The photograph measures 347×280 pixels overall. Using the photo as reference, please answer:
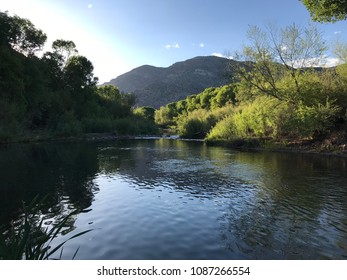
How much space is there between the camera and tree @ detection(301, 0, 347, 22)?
1664cm

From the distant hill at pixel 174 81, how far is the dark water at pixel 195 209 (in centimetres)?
13990

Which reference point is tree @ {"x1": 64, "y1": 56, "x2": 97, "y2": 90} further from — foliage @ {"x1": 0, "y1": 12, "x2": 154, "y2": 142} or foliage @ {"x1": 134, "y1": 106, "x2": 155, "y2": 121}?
foliage @ {"x1": 134, "y1": 106, "x2": 155, "y2": 121}

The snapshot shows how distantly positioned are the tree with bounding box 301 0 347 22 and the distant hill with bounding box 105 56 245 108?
450ft

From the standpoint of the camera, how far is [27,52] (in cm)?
5944

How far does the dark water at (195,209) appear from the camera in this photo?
294 inches

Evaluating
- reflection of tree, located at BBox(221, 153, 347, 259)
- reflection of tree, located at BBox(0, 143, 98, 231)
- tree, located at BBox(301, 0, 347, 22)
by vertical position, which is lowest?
reflection of tree, located at BBox(221, 153, 347, 259)

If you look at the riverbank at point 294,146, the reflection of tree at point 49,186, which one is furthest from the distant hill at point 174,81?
the reflection of tree at point 49,186

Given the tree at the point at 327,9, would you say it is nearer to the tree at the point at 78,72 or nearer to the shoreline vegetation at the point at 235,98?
the shoreline vegetation at the point at 235,98

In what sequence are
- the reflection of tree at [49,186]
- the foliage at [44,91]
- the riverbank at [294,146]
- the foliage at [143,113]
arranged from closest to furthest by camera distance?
1. the reflection of tree at [49,186]
2. the riverbank at [294,146]
3. the foliage at [44,91]
4. the foliage at [143,113]

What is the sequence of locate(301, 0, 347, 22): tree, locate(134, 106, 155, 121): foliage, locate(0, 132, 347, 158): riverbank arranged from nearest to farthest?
locate(301, 0, 347, 22): tree
locate(0, 132, 347, 158): riverbank
locate(134, 106, 155, 121): foliage

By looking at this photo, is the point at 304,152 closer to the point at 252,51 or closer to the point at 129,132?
the point at 252,51

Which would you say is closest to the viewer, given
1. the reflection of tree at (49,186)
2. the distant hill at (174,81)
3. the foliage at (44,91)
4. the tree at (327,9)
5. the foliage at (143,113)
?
the reflection of tree at (49,186)

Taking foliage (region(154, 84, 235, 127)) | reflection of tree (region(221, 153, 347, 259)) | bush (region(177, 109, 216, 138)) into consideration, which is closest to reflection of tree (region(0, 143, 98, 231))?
reflection of tree (region(221, 153, 347, 259))

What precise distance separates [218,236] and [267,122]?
28190mm
